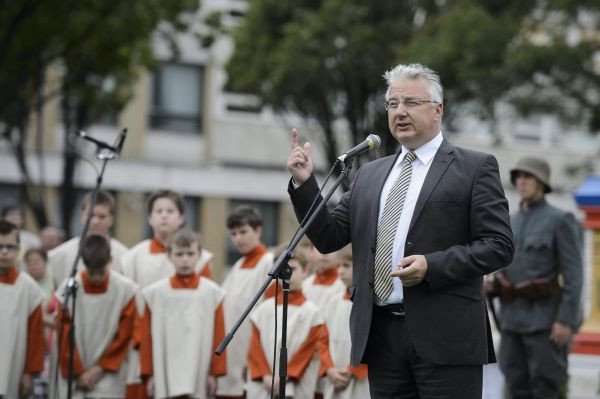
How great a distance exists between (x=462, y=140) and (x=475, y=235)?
28667 millimetres

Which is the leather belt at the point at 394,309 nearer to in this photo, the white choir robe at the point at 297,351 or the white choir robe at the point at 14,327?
the white choir robe at the point at 297,351

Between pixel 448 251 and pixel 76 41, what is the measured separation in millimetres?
13128

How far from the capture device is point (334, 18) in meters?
21.3

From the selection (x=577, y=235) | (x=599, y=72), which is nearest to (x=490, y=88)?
(x=599, y=72)

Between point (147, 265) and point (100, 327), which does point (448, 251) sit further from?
point (147, 265)

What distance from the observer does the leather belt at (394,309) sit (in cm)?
549

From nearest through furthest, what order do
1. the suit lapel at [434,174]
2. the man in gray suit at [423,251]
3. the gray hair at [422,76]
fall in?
the man in gray suit at [423,251]
the suit lapel at [434,174]
the gray hair at [422,76]

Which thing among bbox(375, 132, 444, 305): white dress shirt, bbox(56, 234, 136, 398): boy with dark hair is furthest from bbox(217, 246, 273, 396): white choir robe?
bbox(375, 132, 444, 305): white dress shirt

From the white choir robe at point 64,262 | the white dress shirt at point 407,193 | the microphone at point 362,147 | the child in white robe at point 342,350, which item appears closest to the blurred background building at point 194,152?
the white choir robe at point 64,262

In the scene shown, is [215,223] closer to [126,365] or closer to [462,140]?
[462,140]

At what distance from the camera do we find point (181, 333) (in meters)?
9.30

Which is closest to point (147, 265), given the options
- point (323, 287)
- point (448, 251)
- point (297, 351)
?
point (323, 287)

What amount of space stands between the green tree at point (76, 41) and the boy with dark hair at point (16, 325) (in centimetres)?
653

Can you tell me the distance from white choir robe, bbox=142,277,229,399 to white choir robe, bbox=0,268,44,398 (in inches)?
37.0
